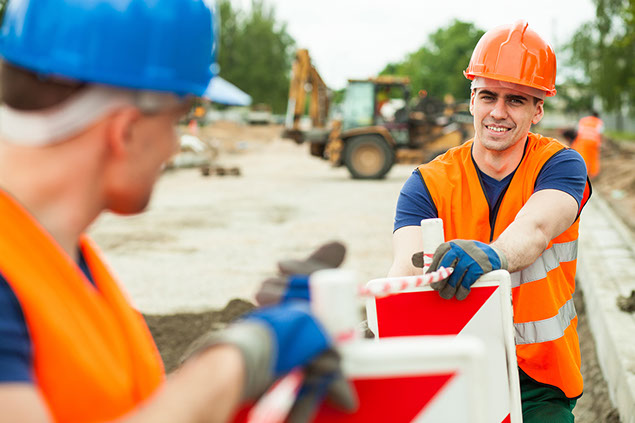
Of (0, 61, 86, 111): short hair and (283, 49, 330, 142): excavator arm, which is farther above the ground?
(283, 49, 330, 142): excavator arm

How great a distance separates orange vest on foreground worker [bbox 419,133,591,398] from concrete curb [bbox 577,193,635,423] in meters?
1.33

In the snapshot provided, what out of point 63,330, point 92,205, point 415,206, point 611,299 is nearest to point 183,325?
point 611,299

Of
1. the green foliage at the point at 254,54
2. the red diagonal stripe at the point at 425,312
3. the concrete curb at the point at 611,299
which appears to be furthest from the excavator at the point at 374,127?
the green foliage at the point at 254,54

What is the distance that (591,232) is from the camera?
32.5 ft

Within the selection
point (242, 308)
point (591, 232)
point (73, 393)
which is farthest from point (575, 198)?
point (591, 232)

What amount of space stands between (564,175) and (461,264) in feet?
2.64

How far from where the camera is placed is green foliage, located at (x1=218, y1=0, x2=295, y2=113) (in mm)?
57719

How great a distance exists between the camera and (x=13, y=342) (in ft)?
3.47

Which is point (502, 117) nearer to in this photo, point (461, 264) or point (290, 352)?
point (461, 264)

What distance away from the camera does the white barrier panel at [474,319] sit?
7.01 feet

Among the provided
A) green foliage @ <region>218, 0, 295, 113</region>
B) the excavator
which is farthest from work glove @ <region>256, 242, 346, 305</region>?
green foliage @ <region>218, 0, 295, 113</region>

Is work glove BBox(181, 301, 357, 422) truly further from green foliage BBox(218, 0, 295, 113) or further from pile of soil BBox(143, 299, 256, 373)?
green foliage BBox(218, 0, 295, 113)

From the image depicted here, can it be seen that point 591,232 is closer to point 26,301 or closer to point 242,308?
point 242,308

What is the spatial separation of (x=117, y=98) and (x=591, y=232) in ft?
31.5
